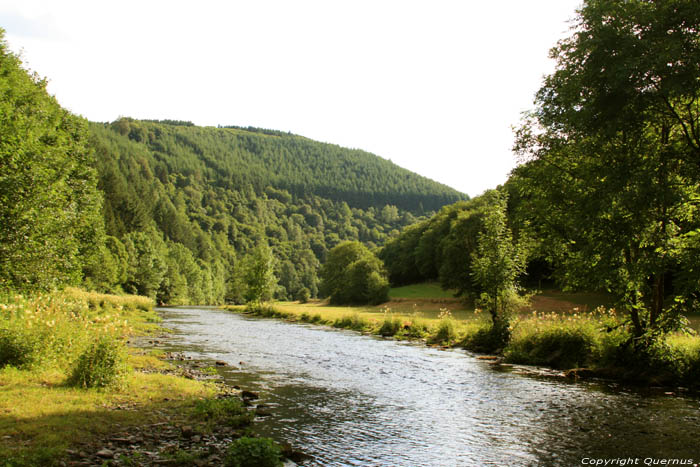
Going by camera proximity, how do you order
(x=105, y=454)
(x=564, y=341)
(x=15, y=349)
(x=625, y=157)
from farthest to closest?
1. (x=564, y=341)
2. (x=625, y=157)
3. (x=15, y=349)
4. (x=105, y=454)

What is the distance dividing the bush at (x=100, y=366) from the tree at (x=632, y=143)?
17.5 metres

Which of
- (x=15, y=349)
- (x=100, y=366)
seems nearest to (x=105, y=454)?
(x=100, y=366)

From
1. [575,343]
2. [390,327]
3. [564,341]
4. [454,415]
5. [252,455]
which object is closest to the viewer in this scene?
[252,455]

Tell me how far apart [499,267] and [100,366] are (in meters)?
27.2

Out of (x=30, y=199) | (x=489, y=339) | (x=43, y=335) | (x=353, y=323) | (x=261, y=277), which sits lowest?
(x=353, y=323)

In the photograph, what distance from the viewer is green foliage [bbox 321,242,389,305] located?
341ft

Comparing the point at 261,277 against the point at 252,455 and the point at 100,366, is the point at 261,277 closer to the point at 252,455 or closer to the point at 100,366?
the point at 100,366

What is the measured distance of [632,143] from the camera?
17.7 metres

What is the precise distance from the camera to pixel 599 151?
730 inches

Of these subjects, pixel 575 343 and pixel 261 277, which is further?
pixel 261 277

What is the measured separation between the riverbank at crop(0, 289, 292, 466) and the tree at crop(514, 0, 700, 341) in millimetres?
15194

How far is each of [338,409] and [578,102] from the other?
49.7 ft

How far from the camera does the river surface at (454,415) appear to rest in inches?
455

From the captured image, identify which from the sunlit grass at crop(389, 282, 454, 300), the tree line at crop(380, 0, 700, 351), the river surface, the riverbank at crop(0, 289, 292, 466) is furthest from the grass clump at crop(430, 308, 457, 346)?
the sunlit grass at crop(389, 282, 454, 300)
